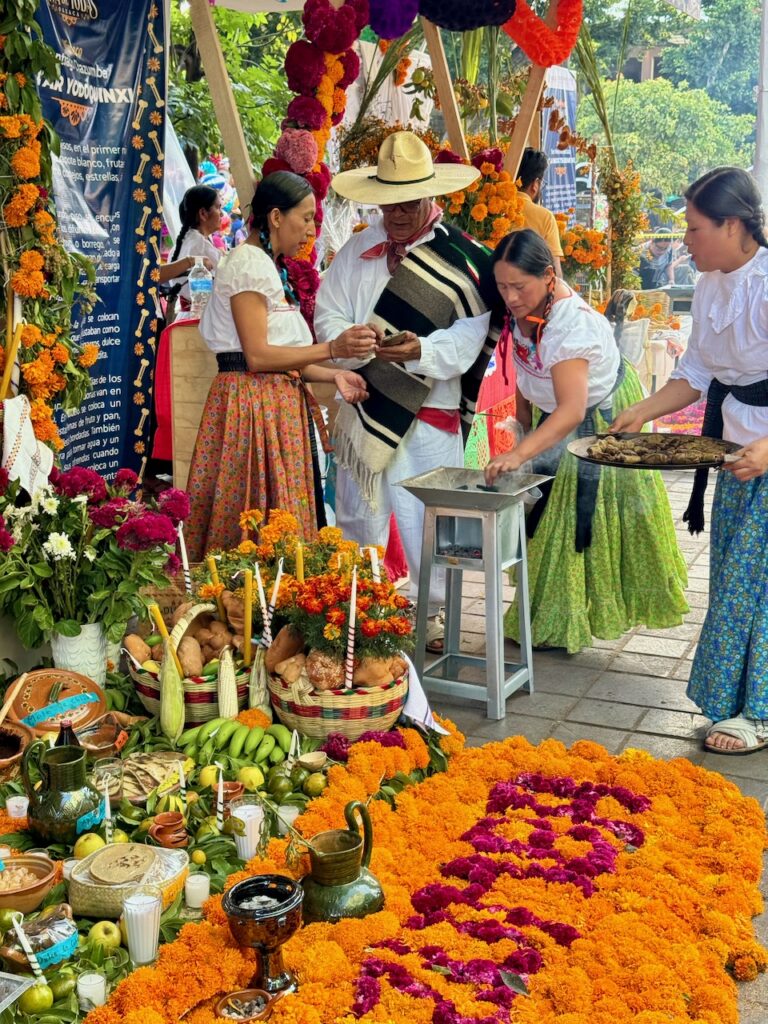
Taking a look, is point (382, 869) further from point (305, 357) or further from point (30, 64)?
point (30, 64)

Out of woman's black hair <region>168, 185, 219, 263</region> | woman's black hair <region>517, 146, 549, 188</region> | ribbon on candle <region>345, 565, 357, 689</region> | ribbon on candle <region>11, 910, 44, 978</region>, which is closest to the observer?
ribbon on candle <region>11, 910, 44, 978</region>

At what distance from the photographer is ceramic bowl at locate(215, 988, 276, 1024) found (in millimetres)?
2354

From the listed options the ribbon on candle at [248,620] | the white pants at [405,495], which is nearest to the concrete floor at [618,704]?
the white pants at [405,495]

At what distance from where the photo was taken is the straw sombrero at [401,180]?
177 inches

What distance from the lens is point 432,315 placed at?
15.2ft

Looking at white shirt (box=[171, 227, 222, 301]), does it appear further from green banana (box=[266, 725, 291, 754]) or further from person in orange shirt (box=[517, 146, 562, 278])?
green banana (box=[266, 725, 291, 754])

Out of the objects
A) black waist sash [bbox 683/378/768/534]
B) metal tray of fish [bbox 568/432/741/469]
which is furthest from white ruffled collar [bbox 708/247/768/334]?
metal tray of fish [bbox 568/432/741/469]

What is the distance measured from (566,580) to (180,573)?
1639mm

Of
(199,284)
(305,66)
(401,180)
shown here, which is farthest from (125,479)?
(199,284)

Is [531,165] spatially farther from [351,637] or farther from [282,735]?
[282,735]

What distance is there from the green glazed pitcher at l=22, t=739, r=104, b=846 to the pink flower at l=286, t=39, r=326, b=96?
340 centimetres

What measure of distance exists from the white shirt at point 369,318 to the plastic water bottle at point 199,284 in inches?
59.1

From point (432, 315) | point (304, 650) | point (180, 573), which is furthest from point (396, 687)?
point (432, 315)

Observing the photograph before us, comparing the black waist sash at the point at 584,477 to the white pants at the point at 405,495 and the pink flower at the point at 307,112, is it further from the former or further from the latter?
the pink flower at the point at 307,112
